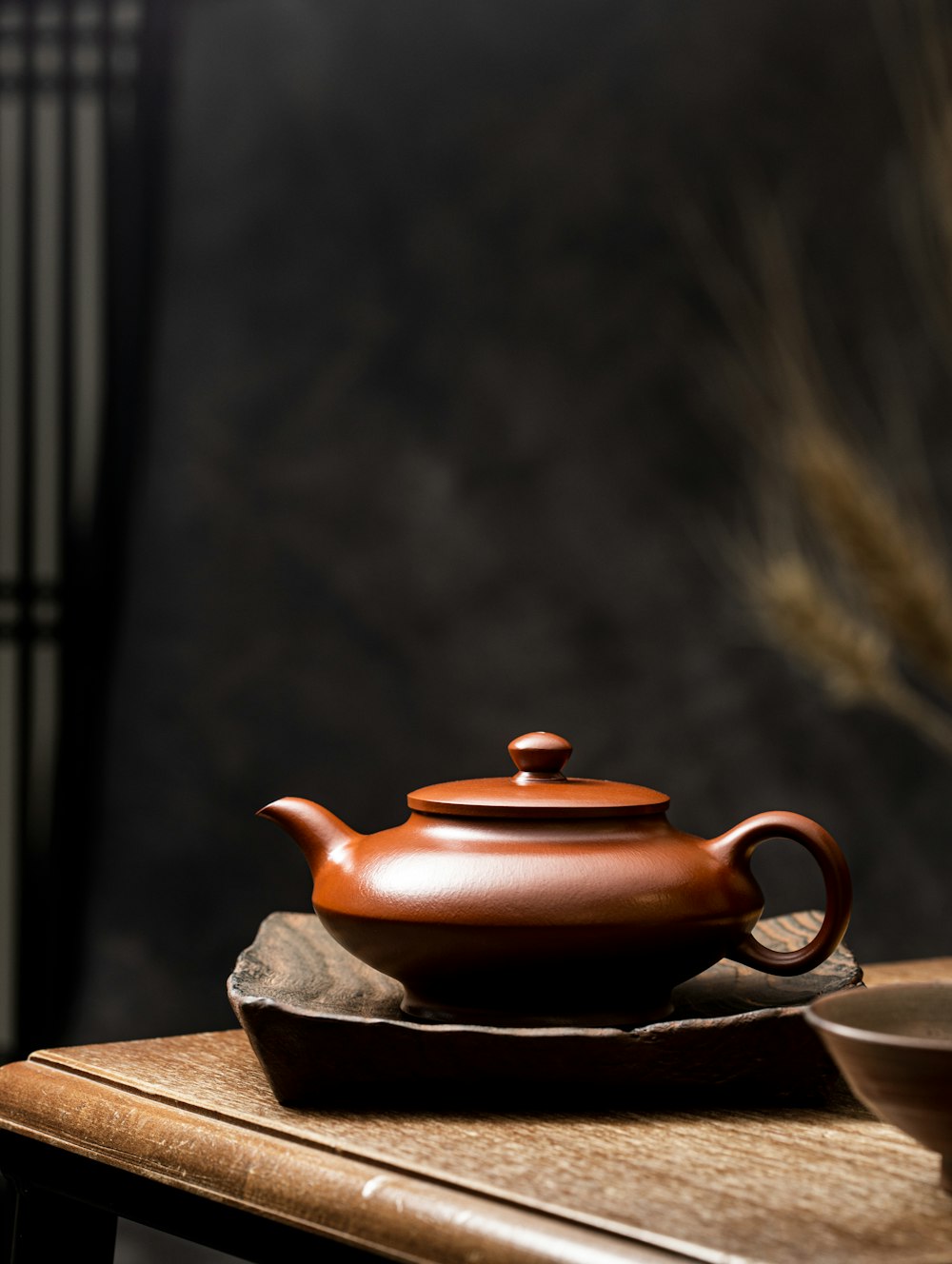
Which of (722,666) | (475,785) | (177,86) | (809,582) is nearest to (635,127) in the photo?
(177,86)

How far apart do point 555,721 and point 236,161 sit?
3.82 ft

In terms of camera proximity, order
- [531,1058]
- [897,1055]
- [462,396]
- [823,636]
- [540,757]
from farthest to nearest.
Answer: [462,396], [823,636], [540,757], [531,1058], [897,1055]

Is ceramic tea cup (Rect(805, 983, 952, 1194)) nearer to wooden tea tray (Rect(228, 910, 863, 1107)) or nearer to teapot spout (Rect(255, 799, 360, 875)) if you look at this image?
wooden tea tray (Rect(228, 910, 863, 1107))

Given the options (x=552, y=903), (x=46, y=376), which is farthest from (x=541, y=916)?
(x=46, y=376)

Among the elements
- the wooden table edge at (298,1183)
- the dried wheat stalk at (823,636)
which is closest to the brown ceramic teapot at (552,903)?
the wooden table edge at (298,1183)

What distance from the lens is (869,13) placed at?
2650 millimetres

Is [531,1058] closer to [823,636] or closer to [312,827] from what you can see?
[312,827]

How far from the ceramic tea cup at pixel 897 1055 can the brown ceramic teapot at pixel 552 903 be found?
12 cm

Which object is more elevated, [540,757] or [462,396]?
[462,396]

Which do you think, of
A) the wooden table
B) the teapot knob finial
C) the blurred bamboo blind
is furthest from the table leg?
the blurred bamboo blind

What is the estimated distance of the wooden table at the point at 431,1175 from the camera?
456 mm

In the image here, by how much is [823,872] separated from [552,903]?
0.12 m

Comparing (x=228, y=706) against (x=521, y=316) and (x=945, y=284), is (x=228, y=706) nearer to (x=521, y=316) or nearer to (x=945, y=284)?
(x=521, y=316)

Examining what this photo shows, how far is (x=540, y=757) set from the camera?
0.70m
